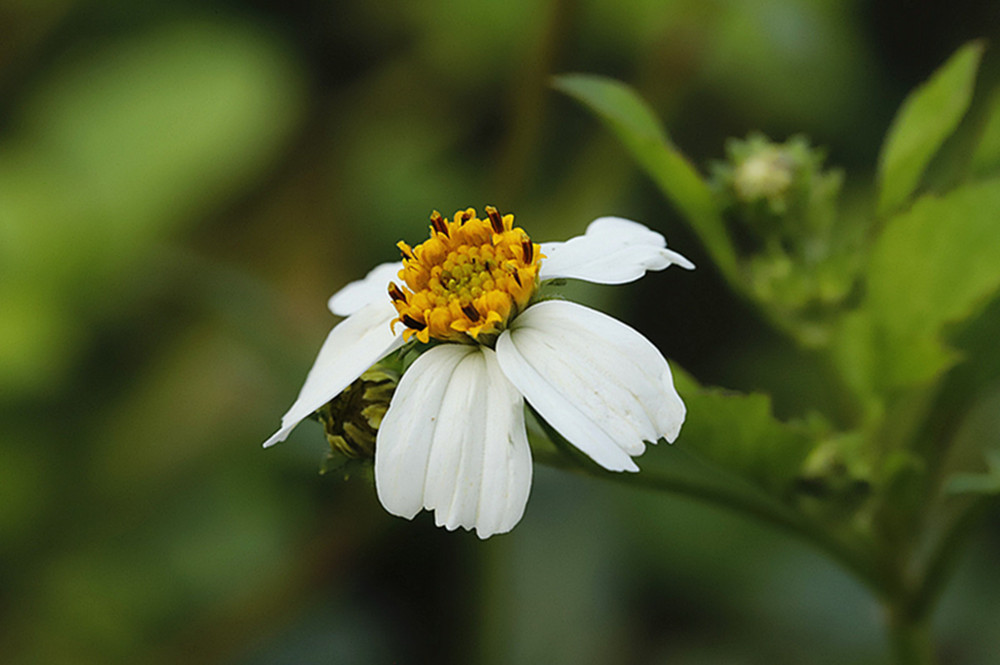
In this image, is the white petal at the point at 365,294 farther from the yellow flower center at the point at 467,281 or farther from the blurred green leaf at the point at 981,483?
the blurred green leaf at the point at 981,483

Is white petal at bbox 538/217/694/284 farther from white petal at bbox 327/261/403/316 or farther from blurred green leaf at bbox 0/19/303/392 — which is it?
blurred green leaf at bbox 0/19/303/392

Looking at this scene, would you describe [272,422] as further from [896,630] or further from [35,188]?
[896,630]

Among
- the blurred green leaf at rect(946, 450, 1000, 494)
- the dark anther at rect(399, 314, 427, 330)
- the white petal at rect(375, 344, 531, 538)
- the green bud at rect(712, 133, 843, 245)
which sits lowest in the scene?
the white petal at rect(375, 344, 531, 538)

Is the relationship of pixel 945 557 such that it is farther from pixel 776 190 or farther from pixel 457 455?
pixel 457 455

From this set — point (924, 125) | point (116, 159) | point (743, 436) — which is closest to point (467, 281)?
point (743, 436)

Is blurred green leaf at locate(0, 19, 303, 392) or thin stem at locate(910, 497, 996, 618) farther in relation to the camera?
blurred green leaf at locate(0, 19, 303, 392)

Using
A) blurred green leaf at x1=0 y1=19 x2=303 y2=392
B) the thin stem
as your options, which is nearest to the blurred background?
blurred green leaf at x1=0 y1=19 x2=303 y2=392

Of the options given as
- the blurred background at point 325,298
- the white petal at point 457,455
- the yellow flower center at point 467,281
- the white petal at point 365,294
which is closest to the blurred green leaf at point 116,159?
the blurred background at point 325,298
